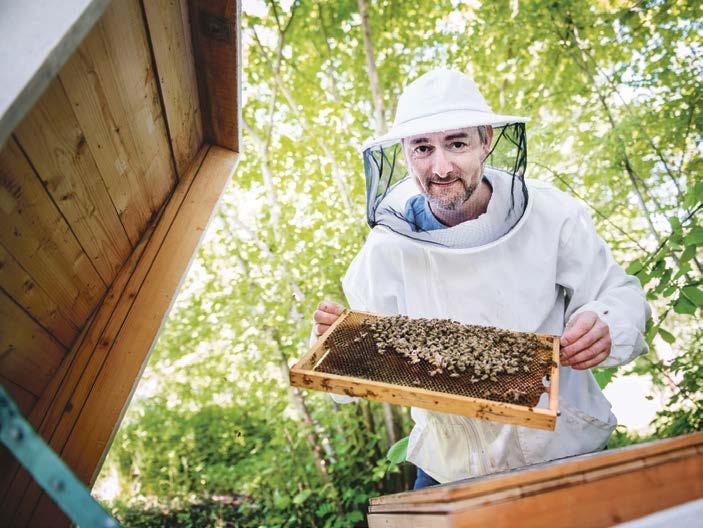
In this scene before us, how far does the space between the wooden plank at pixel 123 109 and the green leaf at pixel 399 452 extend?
1.87 m

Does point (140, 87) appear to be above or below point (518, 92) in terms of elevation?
below

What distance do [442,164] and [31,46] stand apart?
74.4 inches

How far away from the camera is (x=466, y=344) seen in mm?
1885

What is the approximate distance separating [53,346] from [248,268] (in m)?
3.32

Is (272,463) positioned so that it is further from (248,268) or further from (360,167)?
→ (360,167)

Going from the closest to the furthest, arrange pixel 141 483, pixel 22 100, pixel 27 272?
pixel 22 100
pixel 27 272
pixel 141 483

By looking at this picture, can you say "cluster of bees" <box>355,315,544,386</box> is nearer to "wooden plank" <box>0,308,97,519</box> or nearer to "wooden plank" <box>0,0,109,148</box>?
"wooden plank" <box>0,308,97,519</box>

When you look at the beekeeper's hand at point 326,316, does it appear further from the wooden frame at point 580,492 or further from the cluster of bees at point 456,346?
the wooden frame at point 580,492

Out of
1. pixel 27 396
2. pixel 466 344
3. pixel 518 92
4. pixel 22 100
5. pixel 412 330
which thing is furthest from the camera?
pixel 518 92

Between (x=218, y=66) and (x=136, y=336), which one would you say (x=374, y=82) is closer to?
(x=218, y=66)

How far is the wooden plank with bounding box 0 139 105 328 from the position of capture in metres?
1.00

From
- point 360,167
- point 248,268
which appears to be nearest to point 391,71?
point 360,167


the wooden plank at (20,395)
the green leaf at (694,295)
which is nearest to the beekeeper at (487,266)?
the green leaf at (694,295)

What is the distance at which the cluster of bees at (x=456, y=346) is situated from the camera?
67.5 inches
